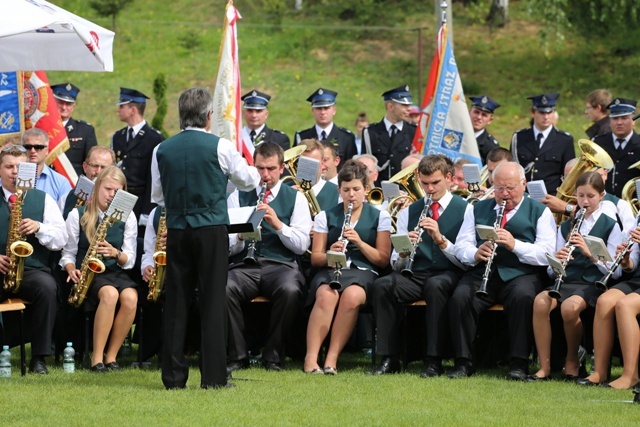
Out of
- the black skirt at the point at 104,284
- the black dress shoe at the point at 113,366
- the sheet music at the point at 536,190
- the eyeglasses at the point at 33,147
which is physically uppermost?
the eyeglasses at the point at 33,147

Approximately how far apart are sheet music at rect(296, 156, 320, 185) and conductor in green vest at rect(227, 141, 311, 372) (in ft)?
0.84

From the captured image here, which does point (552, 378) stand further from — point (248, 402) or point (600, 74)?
point (600, 74)

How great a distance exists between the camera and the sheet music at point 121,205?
9844 millimetres

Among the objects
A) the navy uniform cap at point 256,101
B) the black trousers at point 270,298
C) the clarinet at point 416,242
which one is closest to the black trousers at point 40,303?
the black trousers at point 270,298

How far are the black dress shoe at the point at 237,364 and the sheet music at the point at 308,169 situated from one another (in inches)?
68.3

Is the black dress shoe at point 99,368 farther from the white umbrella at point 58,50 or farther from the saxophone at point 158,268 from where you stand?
the white umbrella at point 58,50

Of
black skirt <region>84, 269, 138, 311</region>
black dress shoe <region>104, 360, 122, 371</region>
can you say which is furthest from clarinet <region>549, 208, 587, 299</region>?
black dress shoe <region>104, 360, 122, 371</region>

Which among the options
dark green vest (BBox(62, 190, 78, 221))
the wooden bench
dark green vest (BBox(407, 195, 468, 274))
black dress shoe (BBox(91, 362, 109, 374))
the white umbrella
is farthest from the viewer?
dark green vest (BBox(62, 190, 78, 221))

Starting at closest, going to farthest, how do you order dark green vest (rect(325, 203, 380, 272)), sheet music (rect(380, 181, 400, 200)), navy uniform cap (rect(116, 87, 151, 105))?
dark green vest (rect(325, 203, 380, 272)) → sheet music (rect(380, 181, 400, 200)) → navy uniform cap (rect(116, 87, 151, 105))

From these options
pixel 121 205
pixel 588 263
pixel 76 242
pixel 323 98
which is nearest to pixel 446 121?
pixel 323 98

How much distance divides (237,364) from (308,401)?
1849mm

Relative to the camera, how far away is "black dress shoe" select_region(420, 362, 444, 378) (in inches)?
381

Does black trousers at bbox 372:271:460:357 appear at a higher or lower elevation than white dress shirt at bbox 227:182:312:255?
lower

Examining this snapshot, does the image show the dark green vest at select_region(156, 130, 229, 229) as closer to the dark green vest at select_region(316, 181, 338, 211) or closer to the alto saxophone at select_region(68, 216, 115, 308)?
the alto saxophone at select_region(68, 216, 115, 308)
